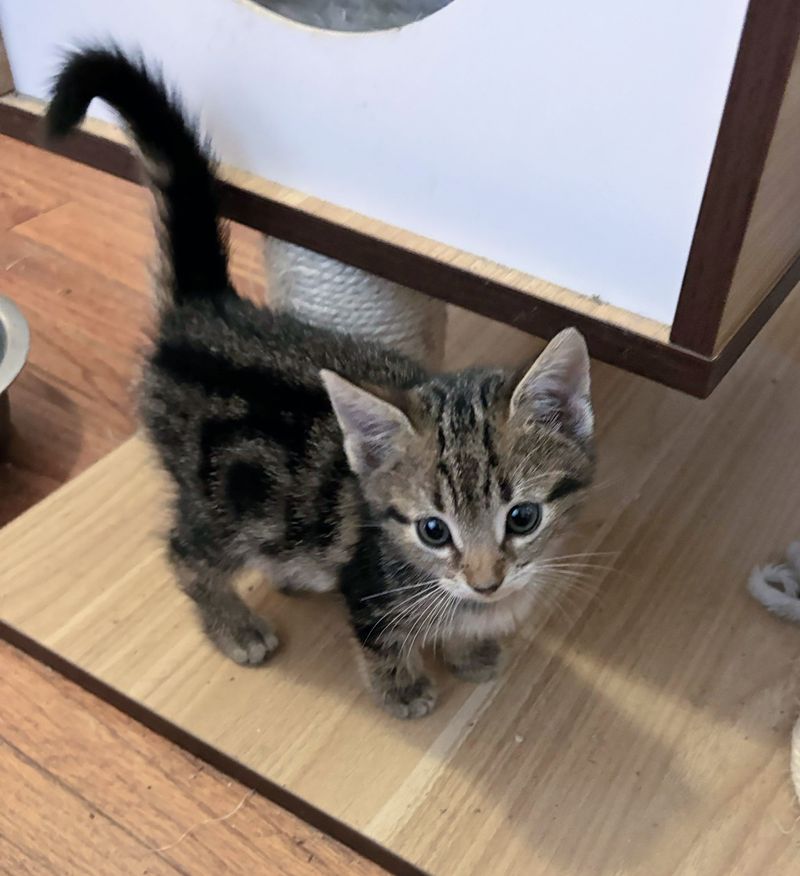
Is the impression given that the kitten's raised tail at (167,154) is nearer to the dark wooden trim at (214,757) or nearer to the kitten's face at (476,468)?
the kitten's face at (476,468)

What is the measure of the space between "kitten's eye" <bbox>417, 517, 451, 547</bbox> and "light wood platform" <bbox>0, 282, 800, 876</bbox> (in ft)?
0.79

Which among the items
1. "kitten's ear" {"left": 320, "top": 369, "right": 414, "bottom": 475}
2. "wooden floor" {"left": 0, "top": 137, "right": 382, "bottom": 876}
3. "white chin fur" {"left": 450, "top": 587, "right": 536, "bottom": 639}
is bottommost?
"wooden floor" {"left": 0, "top": 137, "right": 382, "bottom": 876}

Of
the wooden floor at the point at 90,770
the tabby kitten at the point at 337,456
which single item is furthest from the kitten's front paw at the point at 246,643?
the wooden floor at the point at 90,770

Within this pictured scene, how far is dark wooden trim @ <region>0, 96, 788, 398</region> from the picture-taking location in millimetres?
781

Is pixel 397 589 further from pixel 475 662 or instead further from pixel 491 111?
pixel 491 111

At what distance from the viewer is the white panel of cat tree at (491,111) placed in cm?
67

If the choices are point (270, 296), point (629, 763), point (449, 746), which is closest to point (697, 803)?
point (629, 763)

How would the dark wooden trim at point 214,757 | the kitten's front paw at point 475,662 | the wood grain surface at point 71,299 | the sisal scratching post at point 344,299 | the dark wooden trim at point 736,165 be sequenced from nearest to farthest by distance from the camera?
the dark wooden trim at point 736,165 < the dark wooden trim at point 214,757 < the kitten's front paw at point 475,662 < the sisal scratching post at point 344,299 < the wood grain surface at point 71,299

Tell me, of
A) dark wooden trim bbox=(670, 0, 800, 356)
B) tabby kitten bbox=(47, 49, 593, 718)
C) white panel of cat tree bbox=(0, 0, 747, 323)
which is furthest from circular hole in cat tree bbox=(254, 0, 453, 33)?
dark wooden trim bbox=(670, 0, 800, 356)

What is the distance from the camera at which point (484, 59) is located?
0.74 m

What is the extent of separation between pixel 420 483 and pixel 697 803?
1.33ft

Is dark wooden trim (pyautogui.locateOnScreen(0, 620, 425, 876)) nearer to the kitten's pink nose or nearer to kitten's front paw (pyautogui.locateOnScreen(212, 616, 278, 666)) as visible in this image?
kitten's front paw (pyautogui.locateOnScreen(212, 616, 278, 666))

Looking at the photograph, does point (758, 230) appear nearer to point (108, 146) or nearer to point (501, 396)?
point (501, 396)

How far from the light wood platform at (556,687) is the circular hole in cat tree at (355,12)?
0.56 metres
